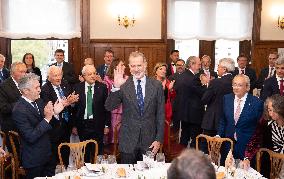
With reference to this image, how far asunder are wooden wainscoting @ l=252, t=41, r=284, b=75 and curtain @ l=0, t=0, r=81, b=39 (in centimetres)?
441

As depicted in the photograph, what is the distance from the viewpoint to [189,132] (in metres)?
7.30

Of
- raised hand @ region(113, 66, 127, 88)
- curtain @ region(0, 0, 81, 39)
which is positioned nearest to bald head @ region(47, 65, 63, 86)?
raised hand @ region(113, 66, 127, 88)

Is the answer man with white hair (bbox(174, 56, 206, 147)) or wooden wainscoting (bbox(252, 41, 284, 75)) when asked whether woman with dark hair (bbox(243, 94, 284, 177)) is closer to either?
man with white hair (bbox(174, 56, 206, 147))

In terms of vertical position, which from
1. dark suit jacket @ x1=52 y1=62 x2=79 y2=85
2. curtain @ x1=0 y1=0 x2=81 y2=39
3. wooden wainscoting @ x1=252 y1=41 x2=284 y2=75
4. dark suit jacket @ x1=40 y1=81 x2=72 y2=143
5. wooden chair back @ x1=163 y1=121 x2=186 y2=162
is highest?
curtain @ x1=0 y1=0 x2=81 y2=39

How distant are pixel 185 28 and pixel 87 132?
486cm

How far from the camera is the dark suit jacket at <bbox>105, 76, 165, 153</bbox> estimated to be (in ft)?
14.5

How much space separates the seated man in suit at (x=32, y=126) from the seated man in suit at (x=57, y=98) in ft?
2.44

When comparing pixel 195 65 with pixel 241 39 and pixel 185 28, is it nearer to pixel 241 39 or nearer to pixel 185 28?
pixel 185 28

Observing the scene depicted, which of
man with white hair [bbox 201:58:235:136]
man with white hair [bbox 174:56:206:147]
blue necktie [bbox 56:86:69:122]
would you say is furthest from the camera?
man with white hair [bbox 174:56:206:147]

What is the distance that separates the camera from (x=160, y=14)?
9195mm

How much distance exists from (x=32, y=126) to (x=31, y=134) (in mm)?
130

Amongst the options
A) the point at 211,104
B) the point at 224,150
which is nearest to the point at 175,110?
the point at 211,104

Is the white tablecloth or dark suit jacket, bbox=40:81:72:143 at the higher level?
dark suit jacket, bbox=40:81:72:143

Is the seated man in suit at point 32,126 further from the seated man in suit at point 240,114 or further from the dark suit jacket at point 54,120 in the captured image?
the seated man in suit at point 240,114
